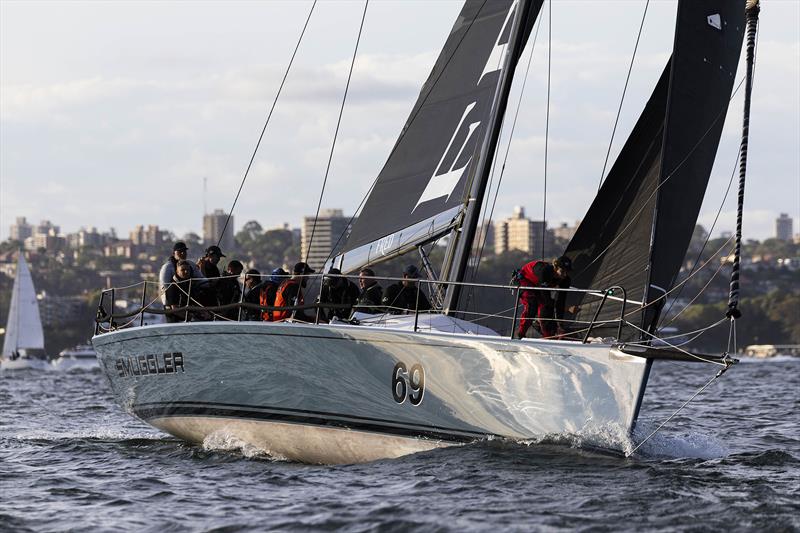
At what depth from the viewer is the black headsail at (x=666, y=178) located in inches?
433

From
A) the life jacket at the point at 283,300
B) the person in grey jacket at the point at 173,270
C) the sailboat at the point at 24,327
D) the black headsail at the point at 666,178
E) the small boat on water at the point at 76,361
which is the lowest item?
the small boat on water at the point at 76,361

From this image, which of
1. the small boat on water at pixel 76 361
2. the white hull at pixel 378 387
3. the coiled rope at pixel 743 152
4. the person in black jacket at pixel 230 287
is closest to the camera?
the coiled rope at pixel 743 152

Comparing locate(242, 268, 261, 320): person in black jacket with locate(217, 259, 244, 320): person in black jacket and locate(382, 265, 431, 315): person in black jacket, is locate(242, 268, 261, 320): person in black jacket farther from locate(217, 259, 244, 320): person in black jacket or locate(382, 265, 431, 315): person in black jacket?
locate(382, 265, 431, 315): person in black jacket

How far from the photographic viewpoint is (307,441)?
11547mm

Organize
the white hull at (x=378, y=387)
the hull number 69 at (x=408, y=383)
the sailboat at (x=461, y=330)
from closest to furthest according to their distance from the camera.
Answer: the white hull at (x=378, y=387), the sailboat at (x=461, y=330), the hull number 69 at (x=408, y=383)

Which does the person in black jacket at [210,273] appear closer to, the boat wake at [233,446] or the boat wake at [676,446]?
the boat wake at [233,446]

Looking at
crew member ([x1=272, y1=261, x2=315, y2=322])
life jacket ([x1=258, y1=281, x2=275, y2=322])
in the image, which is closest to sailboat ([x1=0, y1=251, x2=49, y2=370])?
life jacket ([x1=258, y1=281, x2=275, y2=322])

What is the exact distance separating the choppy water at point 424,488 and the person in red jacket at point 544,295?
1134 mm

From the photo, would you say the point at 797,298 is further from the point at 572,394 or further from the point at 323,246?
the point at 572,394

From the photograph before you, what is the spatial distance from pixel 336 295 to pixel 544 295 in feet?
5.94

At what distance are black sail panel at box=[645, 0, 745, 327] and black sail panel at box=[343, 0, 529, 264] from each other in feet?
6.54

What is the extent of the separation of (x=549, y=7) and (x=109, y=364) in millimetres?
5873

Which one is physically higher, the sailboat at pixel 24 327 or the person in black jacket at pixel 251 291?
the person in black jacket at pixel 251 291

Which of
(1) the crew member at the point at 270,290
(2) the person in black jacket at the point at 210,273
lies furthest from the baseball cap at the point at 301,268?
(2) the person in black jacket at the point at 210,273
